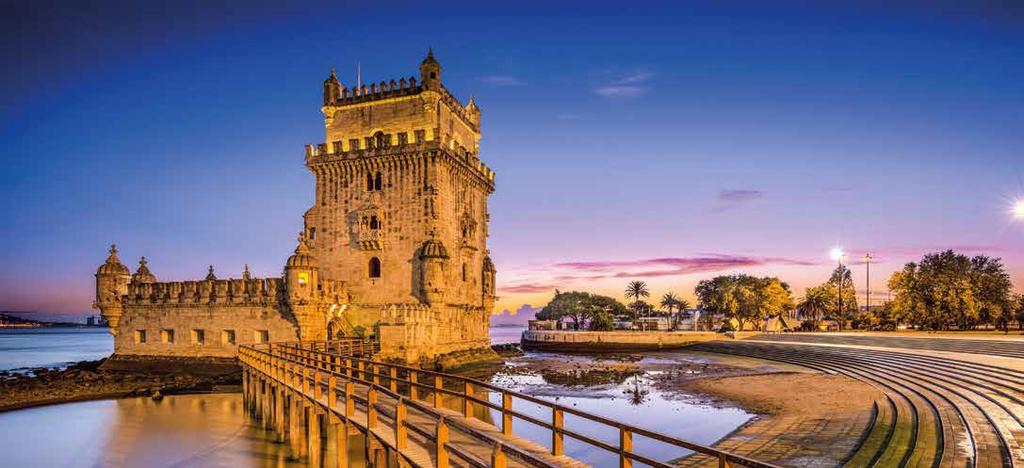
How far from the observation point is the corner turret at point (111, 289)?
149 feet

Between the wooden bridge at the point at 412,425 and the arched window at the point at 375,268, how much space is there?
12161mm

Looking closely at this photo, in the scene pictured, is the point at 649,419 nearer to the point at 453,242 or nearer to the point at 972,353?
the point at 972,353

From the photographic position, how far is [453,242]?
1870 inches

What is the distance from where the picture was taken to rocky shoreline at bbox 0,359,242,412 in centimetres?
3281

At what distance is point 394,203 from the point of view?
45438 mm

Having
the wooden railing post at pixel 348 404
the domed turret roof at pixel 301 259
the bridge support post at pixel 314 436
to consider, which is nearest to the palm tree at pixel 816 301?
the domed turret roof at pixel 301 259

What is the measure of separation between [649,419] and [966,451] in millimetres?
13740

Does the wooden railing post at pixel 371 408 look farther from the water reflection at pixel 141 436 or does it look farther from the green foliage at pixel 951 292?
the green foliage at pixel 951 292

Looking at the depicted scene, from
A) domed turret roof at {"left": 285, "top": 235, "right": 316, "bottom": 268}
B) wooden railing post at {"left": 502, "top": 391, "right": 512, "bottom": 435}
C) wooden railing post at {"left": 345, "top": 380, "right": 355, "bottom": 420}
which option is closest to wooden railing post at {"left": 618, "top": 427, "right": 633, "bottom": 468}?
wooden railing post at {"left": 502, "top": 391, "right": 512, "bottom": 435}

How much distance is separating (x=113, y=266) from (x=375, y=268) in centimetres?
1855

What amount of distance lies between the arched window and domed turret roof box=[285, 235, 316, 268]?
4939 mm

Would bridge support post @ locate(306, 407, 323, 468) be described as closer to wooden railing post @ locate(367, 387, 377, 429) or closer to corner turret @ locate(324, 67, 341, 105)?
wooden railing post @ locate(367, 387, 377, 429)

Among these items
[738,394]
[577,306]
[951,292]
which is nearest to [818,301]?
[951,292]

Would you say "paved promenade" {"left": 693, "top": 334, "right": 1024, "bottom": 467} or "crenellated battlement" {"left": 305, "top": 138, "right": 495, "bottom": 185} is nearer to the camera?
"paved promenade" {"left": 693, "top": 334, "right": 1024, "bottom": 467}
